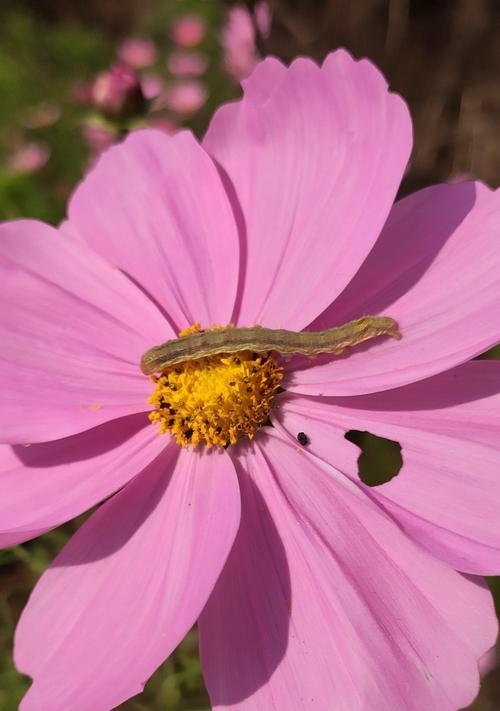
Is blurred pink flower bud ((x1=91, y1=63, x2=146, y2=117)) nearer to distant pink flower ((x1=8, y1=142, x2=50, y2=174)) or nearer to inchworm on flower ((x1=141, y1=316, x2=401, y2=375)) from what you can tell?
inchworm on flower ((x1=141, y1=316, x2=401, y2=375))

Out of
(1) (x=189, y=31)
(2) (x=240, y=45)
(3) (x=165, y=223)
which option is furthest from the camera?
(1) (x=189, y=31)

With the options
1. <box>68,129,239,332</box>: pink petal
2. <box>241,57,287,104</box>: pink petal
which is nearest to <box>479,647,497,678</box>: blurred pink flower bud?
<box>68,129,239,332</box>: pink petal

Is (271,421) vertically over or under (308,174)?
under

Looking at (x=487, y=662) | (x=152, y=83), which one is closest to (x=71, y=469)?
(x=487, y=662)

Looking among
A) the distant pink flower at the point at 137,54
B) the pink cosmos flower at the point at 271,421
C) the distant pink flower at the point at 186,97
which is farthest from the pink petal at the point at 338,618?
the distant pink flower at the point at 137,54

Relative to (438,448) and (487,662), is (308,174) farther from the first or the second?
(487,662)
